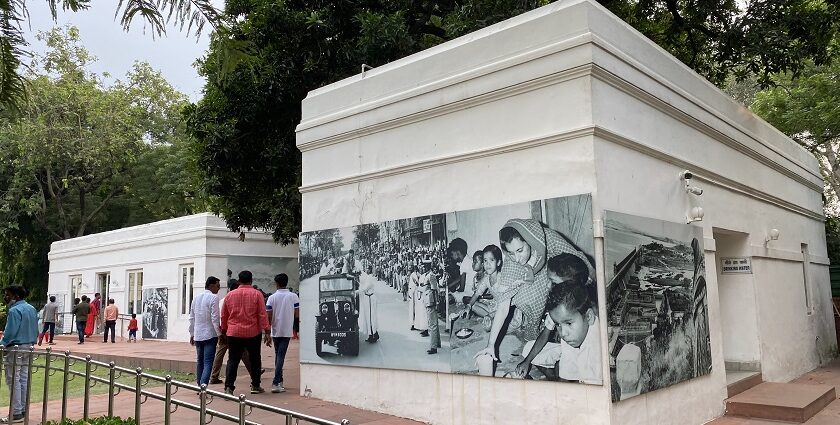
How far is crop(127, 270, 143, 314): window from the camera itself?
2259 cm

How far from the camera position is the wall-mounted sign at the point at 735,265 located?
940 centimetres

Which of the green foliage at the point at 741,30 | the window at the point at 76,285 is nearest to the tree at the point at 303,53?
the green foliage at the point at 741,30

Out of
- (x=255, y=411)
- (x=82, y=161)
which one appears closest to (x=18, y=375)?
(x=255, y=411)

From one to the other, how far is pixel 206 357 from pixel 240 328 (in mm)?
1093

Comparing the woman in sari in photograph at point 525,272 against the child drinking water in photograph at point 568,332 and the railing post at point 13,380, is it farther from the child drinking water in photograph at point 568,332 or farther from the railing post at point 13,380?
the railing post at point 13,380

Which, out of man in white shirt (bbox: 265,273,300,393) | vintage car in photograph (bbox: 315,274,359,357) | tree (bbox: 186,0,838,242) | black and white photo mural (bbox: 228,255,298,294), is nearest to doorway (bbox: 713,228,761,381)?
tree (bbox: 186,0,838,242)

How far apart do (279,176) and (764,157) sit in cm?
866

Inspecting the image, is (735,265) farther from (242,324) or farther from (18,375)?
(18,375)

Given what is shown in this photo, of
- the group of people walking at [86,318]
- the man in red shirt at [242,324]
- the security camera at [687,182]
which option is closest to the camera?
the security camera at [687,182]

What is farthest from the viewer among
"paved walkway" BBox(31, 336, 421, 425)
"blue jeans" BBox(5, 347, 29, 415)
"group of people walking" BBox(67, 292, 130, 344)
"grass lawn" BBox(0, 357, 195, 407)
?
"group of people walking" BBox(67, 292, 130, 344)

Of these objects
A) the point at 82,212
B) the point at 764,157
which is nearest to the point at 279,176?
the point at 764,157

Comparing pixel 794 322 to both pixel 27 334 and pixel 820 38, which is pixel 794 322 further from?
pixel 27 334

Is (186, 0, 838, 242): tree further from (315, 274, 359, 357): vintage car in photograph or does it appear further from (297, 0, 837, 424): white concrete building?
(315, 274, 359, 357): vintage car in photograph

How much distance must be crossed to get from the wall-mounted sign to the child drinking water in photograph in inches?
176
